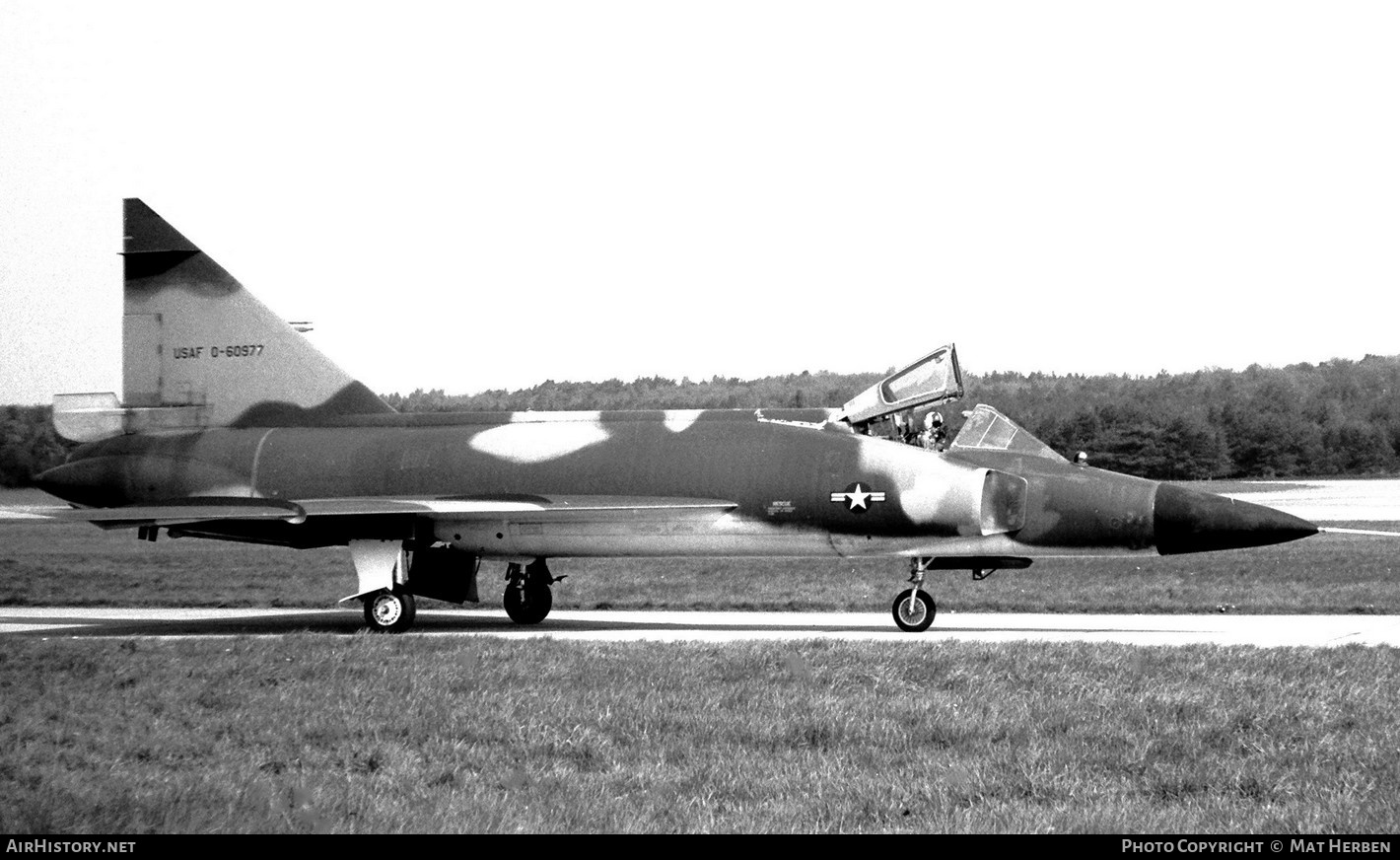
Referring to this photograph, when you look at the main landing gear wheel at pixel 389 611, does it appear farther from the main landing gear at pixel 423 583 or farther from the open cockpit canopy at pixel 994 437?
the open cockpit canopy at pixel 994 437

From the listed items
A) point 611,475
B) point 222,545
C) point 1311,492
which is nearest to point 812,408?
point 611,475

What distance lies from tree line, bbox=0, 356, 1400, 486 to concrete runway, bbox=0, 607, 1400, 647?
7.64 feet

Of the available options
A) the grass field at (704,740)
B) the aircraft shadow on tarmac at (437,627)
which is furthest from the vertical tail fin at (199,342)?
the grass field at (704,740)

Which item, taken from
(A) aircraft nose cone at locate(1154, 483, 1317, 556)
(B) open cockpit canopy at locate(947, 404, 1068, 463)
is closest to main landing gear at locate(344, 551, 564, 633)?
(B) open cockpit canopy at locate(947, 404, 1068, 463)

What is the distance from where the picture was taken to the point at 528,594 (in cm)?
1698

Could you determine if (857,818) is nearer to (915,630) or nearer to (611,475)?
(915,630)

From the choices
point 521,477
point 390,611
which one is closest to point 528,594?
point 521,477

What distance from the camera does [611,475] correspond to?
15844mm

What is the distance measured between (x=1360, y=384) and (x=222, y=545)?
29503mm

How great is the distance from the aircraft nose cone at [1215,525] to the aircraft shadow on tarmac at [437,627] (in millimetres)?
910

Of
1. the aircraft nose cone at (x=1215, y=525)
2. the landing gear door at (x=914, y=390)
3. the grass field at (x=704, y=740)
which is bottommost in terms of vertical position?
the grass field at (x=704, y=740)

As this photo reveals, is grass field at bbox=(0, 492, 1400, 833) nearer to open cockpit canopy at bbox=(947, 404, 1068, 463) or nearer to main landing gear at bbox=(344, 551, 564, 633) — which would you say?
main landing gear at bbox=(344, 551, 564, 633)

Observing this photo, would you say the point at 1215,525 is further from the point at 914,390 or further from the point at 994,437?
the point at 914,390

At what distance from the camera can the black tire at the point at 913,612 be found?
49.0 ft
